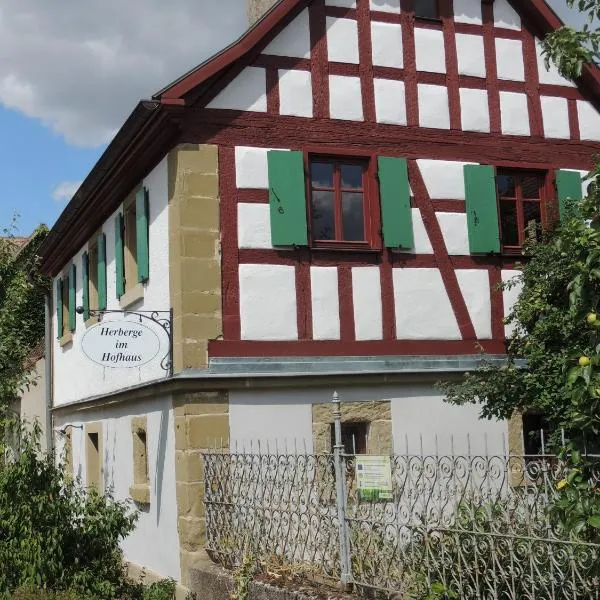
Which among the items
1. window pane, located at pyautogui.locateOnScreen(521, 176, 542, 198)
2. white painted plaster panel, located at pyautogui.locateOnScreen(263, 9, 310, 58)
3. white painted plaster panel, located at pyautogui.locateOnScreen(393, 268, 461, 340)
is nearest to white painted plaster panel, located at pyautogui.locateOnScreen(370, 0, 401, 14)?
white painted plaster panel, located at pyautogui.locateOnScreen(263, 9, 310, 58)

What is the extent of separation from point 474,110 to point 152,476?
18.4 feet

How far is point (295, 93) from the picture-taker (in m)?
10.6

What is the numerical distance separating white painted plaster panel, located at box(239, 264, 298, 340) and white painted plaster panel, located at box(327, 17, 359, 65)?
8.31 ft

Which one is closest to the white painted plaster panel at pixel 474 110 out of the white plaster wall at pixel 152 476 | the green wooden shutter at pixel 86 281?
the white plaster wall at pixel 152 476

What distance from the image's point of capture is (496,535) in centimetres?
565

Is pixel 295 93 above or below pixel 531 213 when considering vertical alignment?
above

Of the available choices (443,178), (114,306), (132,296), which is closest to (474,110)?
(443,178)

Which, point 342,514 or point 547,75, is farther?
point 547,75

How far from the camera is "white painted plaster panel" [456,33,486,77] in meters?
11.4

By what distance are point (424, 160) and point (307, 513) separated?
4917 mm

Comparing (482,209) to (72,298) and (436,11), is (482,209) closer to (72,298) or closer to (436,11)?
(436,11)

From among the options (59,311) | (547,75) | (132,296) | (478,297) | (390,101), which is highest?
(547,75)

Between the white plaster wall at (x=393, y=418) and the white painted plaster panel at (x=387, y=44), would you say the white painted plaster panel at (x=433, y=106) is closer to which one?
the white painted plaster panel at (x=387, y=44)

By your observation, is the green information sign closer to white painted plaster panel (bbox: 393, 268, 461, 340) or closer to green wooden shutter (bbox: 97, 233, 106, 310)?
white painted plaster panel (bbox: 393, 268, 461, 340)
